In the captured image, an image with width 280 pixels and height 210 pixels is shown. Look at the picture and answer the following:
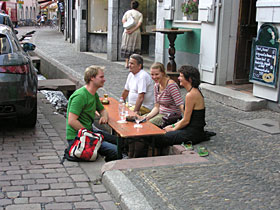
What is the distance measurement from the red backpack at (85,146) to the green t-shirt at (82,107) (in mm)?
249

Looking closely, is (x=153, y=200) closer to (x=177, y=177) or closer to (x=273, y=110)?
(x=177, y=177)

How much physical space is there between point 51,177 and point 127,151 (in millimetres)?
1915

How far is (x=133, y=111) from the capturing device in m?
6.45

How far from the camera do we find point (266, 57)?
7723 millimetres

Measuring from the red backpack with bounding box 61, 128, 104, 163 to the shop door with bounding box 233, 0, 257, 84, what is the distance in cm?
508

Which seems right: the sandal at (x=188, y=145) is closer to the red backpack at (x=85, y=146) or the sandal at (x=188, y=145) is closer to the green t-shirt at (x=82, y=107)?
the red backpack at (x=85, y=146)

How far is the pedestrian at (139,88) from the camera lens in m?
6.53

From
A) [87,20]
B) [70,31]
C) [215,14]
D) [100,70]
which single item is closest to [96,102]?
[100,70]

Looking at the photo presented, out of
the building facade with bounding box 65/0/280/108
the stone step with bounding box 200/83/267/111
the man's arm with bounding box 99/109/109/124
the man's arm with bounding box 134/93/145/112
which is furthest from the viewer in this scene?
the building facade with bounding box 65/0/280/108

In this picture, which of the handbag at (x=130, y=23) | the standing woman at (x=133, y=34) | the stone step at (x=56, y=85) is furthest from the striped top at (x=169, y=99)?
the standing woman at (x=133, y=34)

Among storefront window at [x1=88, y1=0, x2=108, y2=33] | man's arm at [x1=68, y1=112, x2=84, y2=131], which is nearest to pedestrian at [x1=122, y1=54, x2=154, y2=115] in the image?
man's arm at [x1=68, y1=112, x2=84, y2=131]

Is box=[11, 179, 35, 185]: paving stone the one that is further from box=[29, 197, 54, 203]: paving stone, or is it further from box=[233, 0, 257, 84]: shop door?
box=[233, 0, 257, 84]: shop door

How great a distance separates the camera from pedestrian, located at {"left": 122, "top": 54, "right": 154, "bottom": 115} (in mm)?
6531

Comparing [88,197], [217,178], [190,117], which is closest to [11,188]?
[88,197]
